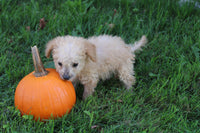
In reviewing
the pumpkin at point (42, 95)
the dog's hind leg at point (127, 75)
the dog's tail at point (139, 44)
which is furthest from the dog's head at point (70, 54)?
the dog's tail at point (139, 44)

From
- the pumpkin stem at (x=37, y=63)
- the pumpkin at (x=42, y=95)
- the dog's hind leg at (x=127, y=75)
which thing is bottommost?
the dog's hind leg at (x=127, y=75)

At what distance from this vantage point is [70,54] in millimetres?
2693

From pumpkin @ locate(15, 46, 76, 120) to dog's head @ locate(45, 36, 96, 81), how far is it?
14 centimetres

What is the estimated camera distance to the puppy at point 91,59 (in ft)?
8.93

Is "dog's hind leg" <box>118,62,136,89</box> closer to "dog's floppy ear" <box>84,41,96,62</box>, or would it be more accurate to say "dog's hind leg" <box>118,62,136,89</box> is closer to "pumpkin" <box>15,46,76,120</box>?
"dog's floppy ear" <box>84,41,96,62</box>

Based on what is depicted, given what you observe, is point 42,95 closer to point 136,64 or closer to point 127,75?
point 127,75

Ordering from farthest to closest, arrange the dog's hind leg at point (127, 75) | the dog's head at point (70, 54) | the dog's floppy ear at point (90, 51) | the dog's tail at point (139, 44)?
the dog's tail at point (139, 44), the dog's hind leg at point (127, 75), the dog's floppy ear at point (90, 51), the dog's head at point (70, 54)

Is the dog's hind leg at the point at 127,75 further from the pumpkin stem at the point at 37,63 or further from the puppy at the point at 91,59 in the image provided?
the pumpkin stem at the point at 37,63

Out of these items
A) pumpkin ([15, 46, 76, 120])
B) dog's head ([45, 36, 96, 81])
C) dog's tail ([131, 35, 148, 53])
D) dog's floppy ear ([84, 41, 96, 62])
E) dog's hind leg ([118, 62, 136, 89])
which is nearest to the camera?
pumpkin ([15, 46, 76, 120])

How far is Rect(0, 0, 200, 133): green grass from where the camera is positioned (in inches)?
109

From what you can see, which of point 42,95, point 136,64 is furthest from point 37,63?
point 136,64

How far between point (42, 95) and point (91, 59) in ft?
2.47

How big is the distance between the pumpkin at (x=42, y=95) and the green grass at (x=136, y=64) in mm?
96

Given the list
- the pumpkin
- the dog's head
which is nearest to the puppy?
the dog's head
